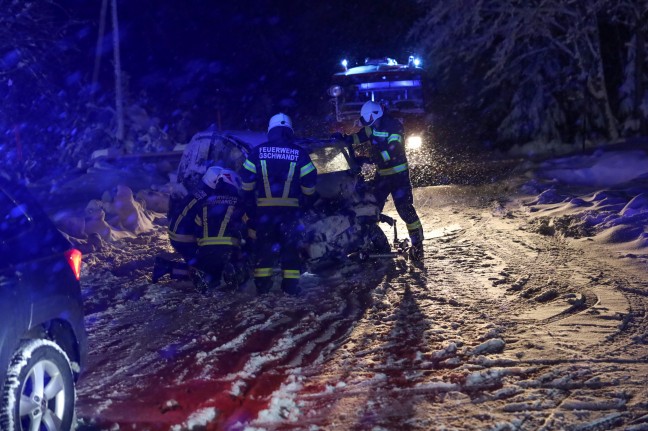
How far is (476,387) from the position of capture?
13.5 feet

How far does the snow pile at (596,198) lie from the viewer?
7988 mm

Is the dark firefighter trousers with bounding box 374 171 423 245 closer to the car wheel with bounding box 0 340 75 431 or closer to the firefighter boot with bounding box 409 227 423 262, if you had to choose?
the firefighter boot with bounding box 409 227 423 262

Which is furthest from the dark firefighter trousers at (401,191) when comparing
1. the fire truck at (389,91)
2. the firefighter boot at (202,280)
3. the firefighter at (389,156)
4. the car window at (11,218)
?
the fire truck at (389,91)

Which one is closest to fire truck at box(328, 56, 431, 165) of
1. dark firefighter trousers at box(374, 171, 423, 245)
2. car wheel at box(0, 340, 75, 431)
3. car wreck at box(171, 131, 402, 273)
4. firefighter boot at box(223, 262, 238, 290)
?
car wreck at box(171, 131, 402, 273)

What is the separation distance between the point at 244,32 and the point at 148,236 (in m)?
22.2

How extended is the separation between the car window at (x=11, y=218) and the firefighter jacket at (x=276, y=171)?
3.50m

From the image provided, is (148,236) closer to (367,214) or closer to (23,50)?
(367,214)

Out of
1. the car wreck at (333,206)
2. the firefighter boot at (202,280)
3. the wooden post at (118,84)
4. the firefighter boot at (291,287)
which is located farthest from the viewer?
the wooden post at (118,84)

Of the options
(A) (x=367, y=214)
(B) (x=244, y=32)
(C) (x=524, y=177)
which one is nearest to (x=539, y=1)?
(C) (x=524, y=177)

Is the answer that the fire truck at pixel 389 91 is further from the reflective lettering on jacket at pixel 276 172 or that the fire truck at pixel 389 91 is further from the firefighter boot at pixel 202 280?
the firefighter boot at pixel 202 280

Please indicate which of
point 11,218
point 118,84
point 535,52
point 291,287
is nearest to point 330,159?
point 291,287

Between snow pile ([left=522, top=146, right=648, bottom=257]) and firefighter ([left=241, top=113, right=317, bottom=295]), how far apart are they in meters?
3.58

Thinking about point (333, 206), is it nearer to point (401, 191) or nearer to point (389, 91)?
point (401, 191)

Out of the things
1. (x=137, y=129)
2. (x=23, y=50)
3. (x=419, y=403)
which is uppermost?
(x=23, y=50)
